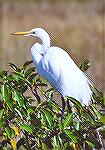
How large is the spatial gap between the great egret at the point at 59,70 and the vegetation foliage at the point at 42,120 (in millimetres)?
192

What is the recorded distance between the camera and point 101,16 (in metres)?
7.82

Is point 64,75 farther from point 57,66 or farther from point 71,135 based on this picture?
point 71,135

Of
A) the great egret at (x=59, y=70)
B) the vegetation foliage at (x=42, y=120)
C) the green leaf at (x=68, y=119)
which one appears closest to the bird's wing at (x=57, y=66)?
the great egret at (x=59, y=70)

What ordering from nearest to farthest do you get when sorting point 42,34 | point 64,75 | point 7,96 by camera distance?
1. point 7,96
2. point 42,34
3. point 64,75

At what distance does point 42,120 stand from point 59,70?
0.49 metres

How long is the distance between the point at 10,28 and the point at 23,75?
500 cm

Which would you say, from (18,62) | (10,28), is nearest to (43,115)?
(18,62)

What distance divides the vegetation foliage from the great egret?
0.19 metres

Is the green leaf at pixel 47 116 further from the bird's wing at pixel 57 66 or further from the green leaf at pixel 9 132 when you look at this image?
the bird's wing at pixel 57 66

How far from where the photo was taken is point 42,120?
2076 millimetres

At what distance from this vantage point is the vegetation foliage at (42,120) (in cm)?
205

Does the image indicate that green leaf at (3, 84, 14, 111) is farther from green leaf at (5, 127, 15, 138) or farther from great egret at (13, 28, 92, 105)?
great egret at (13, 28, 92, 105)

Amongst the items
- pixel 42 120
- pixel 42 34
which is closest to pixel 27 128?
pixel 42 120

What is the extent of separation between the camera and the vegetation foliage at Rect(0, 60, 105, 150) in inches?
80.9
